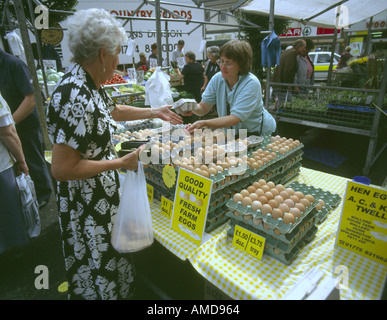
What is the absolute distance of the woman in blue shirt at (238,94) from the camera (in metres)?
2.36

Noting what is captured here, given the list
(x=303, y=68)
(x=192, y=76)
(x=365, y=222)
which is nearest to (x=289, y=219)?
(x=365, y=222)

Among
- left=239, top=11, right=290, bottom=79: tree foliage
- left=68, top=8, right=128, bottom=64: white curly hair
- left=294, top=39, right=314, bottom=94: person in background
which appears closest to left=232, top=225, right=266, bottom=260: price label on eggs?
left=68, top=8, right=128, bottom=64: white curly hair

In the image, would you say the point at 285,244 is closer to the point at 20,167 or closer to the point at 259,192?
the point at 259,192

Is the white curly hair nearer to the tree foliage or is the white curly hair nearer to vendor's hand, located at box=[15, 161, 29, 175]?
vendor's hand, located at box=[15, 161, 29, 175]

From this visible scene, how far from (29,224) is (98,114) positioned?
7.19 feet

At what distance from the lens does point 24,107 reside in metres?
3.13

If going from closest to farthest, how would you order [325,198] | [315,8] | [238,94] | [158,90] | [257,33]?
1. [325,198]
2. [238,94]
3. [158,90]
4. [315,8]
5. [257,33]

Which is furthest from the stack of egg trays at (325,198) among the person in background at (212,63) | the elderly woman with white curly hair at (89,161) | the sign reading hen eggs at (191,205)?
the person in background at (212,63)

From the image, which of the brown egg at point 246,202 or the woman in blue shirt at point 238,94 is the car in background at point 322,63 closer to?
the woman in blue shirt at point 238,94

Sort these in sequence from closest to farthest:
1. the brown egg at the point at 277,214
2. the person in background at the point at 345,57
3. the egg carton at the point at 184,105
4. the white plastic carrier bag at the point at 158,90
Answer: the brown egg at the point at 277,214, the egg carton at the point at 184,105, the white plastic carrier bag at the point at 158,90, the person in background at the point at 345,57

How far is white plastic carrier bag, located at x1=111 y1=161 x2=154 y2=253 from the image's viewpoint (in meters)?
1.58

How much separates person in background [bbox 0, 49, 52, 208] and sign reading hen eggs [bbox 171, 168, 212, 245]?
253 cm

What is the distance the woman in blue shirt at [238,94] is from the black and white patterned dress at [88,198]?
988 millimetres

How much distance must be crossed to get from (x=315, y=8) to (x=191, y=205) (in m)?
7.04
